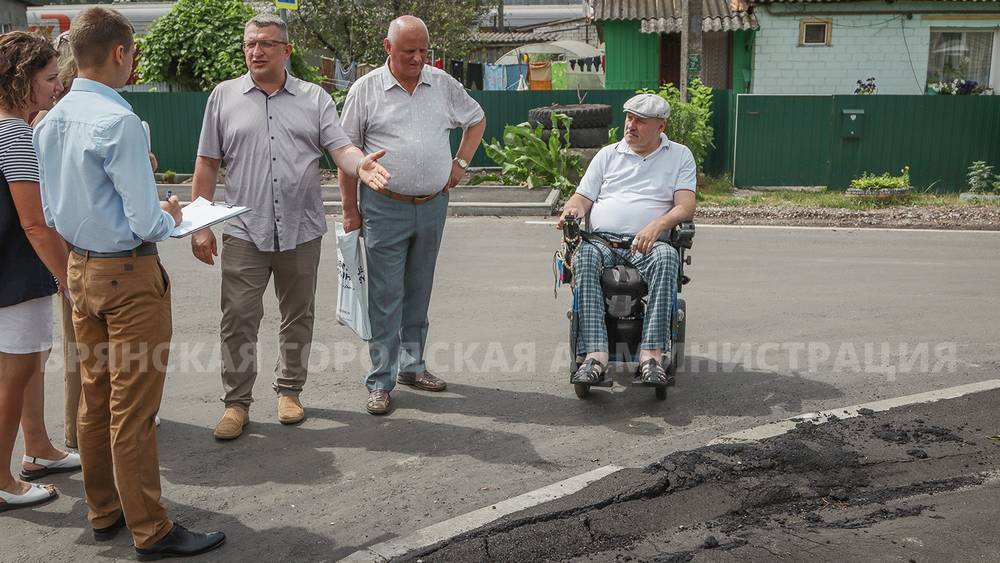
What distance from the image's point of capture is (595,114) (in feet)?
52.3

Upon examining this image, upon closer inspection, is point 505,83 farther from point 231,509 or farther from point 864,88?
point 231,509

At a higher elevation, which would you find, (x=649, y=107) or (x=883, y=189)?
(x=649, y=107)

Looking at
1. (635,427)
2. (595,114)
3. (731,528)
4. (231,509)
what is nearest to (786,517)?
(731,528)

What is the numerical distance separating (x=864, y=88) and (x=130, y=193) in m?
19.2

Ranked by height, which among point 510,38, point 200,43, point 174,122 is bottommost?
point 174,122

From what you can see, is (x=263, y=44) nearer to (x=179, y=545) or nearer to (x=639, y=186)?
(x=639, y=186)

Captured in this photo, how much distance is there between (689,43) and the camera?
19.0m

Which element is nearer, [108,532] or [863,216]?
[108,532]

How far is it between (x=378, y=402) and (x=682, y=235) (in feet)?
6.70

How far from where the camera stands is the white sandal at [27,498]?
442cm

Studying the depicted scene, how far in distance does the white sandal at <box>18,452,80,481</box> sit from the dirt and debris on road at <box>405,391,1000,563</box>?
2032 millimetres

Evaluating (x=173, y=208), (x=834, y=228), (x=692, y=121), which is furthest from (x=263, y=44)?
(x=692, y=121)

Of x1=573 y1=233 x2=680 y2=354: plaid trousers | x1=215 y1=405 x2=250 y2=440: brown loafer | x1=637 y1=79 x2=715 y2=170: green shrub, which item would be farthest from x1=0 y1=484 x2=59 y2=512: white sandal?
x1=637 y1=79 x2=715 y2=170: green shrub

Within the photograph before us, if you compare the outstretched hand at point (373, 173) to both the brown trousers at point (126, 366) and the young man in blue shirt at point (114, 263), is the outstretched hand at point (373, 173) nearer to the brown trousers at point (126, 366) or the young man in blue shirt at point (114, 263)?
the young man in blue shirt at point (114, 263)
